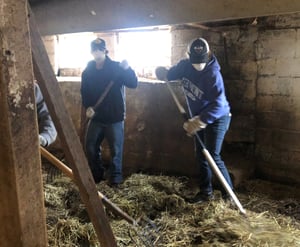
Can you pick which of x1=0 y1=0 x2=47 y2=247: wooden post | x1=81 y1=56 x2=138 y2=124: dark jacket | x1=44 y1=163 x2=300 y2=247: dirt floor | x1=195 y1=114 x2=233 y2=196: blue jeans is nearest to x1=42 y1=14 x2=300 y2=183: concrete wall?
x1=44 y1=163 x2=300 y2=247: dirt floor

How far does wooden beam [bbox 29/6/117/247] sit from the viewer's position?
128 cm

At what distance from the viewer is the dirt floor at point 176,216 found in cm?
275

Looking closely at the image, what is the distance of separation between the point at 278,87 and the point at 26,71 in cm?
351

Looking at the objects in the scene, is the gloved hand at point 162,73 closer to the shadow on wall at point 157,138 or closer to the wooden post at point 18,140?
the shadow on wall at point 157,138

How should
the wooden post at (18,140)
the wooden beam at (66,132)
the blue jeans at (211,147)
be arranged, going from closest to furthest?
the wooden post at (18,140) → the wooden beam at (66,132) → the blue jeans at (211,147)

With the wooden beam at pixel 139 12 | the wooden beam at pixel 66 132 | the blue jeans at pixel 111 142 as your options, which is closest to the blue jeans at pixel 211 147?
the blue jeans at pixel 111 142

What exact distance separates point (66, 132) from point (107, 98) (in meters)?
2.57

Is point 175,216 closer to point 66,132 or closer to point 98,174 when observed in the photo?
point 98,174

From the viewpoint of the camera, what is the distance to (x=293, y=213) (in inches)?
136

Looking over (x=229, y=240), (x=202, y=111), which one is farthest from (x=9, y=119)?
(x=202, y=111)

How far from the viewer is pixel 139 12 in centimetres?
176

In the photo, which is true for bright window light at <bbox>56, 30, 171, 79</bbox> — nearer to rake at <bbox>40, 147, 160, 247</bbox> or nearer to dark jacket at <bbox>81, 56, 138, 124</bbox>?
dark jacket at <bbox>81, 56, 138, 124</bbox>

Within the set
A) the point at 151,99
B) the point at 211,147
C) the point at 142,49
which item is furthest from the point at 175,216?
the point at 142,49

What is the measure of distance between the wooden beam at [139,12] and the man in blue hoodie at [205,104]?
1589mm
